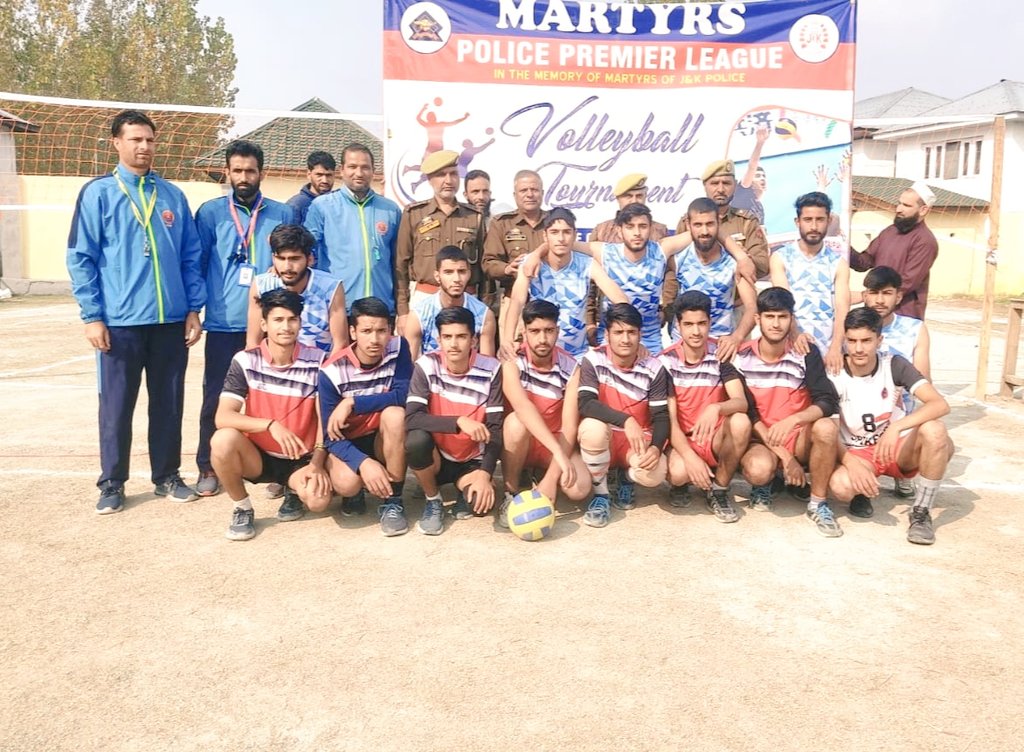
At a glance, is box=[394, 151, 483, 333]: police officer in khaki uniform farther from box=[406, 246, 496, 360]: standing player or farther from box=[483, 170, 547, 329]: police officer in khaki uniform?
box=[406, 246, 496, 360]: standing player

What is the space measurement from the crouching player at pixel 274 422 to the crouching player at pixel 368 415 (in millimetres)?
123

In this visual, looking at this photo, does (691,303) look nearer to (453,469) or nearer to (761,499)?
(761,499)

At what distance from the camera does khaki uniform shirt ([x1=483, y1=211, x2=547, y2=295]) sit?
17.9 ft

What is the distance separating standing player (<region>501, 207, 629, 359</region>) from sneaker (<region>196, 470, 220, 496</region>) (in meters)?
1.89

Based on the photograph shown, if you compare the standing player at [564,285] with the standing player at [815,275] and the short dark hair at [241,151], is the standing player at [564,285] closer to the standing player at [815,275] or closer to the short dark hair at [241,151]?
the standing player at [815,275]

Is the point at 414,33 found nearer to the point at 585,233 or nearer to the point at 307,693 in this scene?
the point at 585,233

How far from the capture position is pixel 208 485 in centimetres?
487

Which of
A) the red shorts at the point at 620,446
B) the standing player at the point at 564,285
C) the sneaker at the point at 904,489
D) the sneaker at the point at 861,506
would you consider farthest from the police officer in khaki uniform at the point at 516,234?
the sneaker at the point at 904,489

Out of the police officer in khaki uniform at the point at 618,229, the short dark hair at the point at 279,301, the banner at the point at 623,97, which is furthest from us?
the banner at the point at 623,97

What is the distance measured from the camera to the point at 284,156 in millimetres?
22906

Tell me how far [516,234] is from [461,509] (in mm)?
1935

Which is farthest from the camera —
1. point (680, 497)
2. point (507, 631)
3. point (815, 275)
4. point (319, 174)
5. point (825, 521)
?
point (319, 174)

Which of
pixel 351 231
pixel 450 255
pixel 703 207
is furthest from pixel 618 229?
pixel 351 231

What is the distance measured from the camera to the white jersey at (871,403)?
456 cm
